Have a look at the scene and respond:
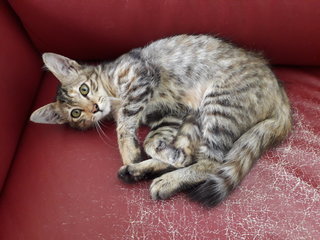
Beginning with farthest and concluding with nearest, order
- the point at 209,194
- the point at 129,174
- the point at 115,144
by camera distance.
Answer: the point at 115,144
the point at 129,174
the point at 209,194

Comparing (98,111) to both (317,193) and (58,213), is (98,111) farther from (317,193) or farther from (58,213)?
(317,193)

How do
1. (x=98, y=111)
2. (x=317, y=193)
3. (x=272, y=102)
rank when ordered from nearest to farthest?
(x=317, y=193) → (x=272, y=102) → (x=98, y=111)

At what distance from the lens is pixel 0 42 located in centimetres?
136

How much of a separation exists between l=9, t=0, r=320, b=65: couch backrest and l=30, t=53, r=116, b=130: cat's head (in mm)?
114

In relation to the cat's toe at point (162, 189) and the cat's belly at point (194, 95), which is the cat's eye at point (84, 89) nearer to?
the cat's belly at point (194, 95)

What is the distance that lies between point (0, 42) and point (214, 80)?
0.83 meters

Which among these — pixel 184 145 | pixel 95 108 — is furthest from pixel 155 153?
pixel 95 108

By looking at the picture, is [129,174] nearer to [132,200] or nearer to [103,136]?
[132,200]

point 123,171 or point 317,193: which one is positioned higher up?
point 123,171

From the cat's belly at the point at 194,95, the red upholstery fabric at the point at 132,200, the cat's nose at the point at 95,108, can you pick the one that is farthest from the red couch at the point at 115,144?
the cat's belly at the point at 194,95

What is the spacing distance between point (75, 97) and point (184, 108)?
451 mm

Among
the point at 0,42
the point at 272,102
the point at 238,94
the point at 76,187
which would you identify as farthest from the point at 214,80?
the point at 0,42

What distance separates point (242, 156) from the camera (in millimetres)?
1208

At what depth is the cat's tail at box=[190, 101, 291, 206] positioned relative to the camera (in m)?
1.13
